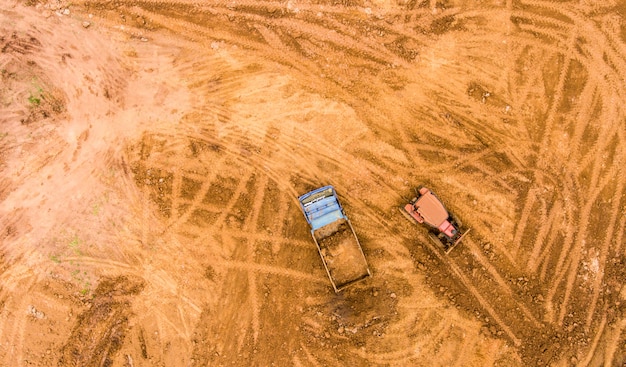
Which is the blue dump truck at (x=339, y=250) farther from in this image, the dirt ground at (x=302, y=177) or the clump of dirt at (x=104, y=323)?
the clump of dirt at (x=104, y=323)

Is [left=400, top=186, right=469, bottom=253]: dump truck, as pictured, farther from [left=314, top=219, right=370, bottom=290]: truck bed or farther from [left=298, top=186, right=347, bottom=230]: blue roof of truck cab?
[left=298, top=186, right=347, bottom=230]: blue roof of truck cab

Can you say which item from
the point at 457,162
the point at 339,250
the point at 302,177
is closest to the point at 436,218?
the point at 457,162

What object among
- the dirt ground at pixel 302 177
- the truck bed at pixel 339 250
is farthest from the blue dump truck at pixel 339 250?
the dirt ground at pixel 302 177

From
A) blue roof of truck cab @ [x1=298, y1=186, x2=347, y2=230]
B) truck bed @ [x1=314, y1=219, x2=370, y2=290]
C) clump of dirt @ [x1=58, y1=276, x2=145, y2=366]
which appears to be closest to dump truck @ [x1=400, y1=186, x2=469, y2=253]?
truck bed @ [x1=314, y1=219, x2=370, y2=290]

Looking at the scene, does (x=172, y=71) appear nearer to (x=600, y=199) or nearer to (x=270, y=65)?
(x=270, y=65)

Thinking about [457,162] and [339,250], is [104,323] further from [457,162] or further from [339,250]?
[457,162]

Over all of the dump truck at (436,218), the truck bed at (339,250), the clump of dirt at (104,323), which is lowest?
the clump of dirt at (104,323)
